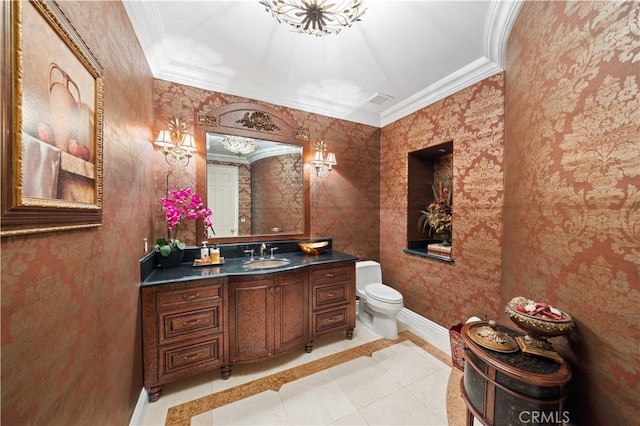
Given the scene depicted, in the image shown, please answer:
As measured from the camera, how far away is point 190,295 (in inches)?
65.9

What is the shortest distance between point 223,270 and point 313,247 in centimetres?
98

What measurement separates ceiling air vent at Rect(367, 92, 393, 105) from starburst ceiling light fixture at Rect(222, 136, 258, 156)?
1487 millimetres

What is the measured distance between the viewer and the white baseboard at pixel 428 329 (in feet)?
7.60

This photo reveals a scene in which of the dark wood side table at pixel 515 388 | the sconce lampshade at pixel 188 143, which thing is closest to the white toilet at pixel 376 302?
the dark wood side table at pixel 515 388

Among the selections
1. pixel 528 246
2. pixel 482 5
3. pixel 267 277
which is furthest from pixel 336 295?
pixel 482 5

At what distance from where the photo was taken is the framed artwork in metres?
0.53

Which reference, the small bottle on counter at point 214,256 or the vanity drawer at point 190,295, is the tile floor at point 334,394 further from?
the small bottle on counter at point 214,256

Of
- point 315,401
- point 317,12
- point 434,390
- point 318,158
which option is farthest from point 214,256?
→ point 434,390

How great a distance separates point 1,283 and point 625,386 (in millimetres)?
2016

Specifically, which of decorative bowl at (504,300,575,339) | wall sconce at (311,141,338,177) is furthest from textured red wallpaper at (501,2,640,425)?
wall sconce at (311,141,338,177)

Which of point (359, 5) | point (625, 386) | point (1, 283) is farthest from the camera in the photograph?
point (359, 5)

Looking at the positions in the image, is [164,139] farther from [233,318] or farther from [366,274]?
[366,274]

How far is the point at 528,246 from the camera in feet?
4.68

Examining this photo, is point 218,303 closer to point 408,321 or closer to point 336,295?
point 336,295
